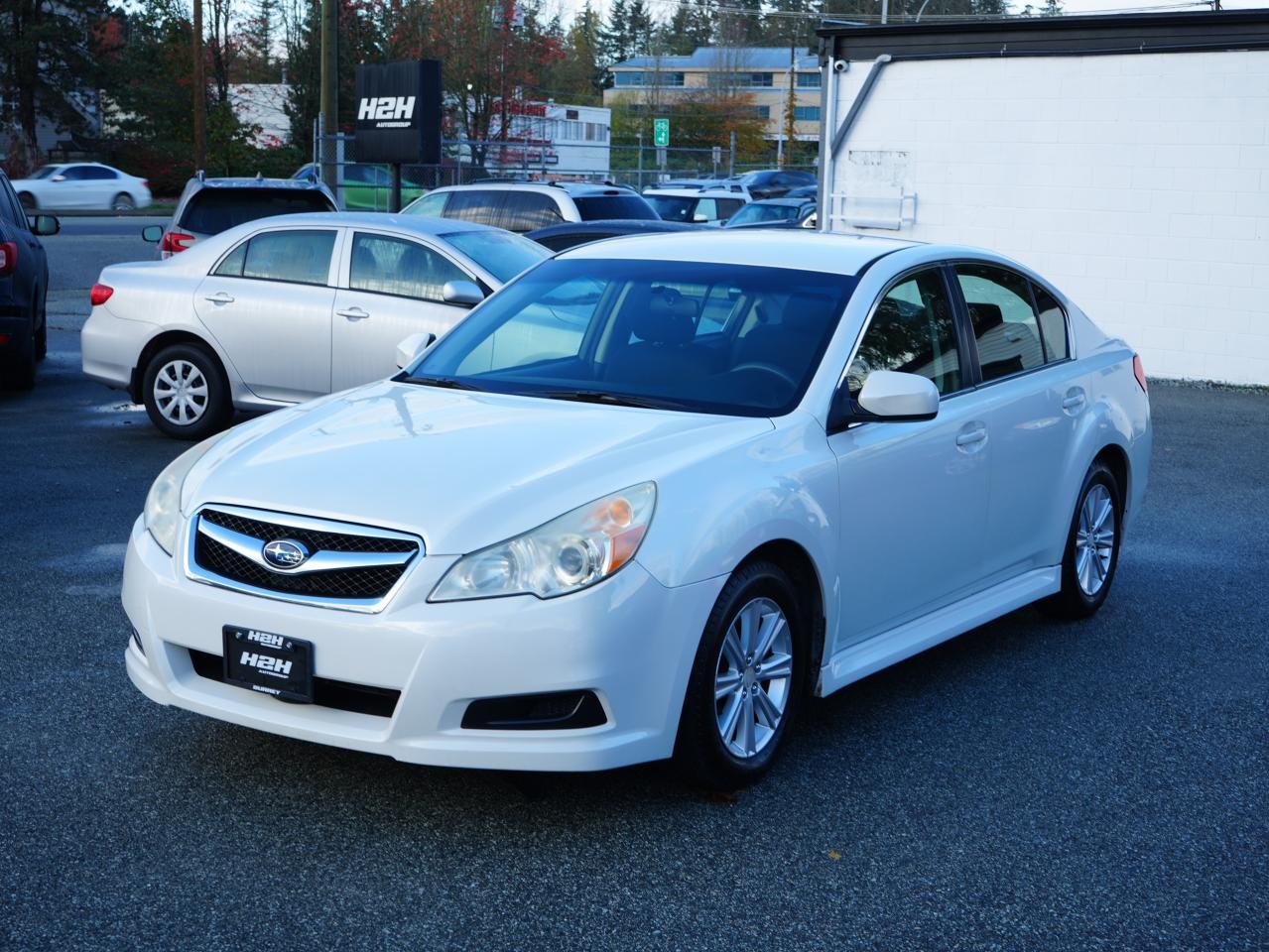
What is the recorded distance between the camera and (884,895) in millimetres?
3992

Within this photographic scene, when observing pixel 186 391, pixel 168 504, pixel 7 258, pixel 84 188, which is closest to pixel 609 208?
pixel 7 258

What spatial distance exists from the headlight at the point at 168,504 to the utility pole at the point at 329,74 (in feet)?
59.9

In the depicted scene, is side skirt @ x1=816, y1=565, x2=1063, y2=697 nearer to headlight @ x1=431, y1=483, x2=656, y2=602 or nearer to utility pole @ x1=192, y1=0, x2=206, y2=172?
headlight @ x1=431, y1=483, x2=656, y2=602

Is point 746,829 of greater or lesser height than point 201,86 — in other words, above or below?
below

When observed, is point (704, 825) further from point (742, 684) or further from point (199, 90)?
point (199, 90)

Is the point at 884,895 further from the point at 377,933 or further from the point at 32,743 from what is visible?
the point at 32,743

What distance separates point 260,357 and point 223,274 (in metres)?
0.71

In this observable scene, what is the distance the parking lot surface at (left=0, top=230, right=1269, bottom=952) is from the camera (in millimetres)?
3787

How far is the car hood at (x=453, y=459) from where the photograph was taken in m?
4.18

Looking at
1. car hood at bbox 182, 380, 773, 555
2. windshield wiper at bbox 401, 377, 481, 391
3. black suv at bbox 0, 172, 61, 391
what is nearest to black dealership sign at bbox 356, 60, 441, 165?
black suv at bbox 0, 172, 61, 391

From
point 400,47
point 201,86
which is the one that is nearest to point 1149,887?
point 201,86

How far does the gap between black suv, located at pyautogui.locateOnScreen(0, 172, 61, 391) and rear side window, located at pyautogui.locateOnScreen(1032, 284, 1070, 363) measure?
28.3 ft

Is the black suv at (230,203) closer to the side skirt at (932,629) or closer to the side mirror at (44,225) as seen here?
the side mirror at (44,225)

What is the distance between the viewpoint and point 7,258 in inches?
479
